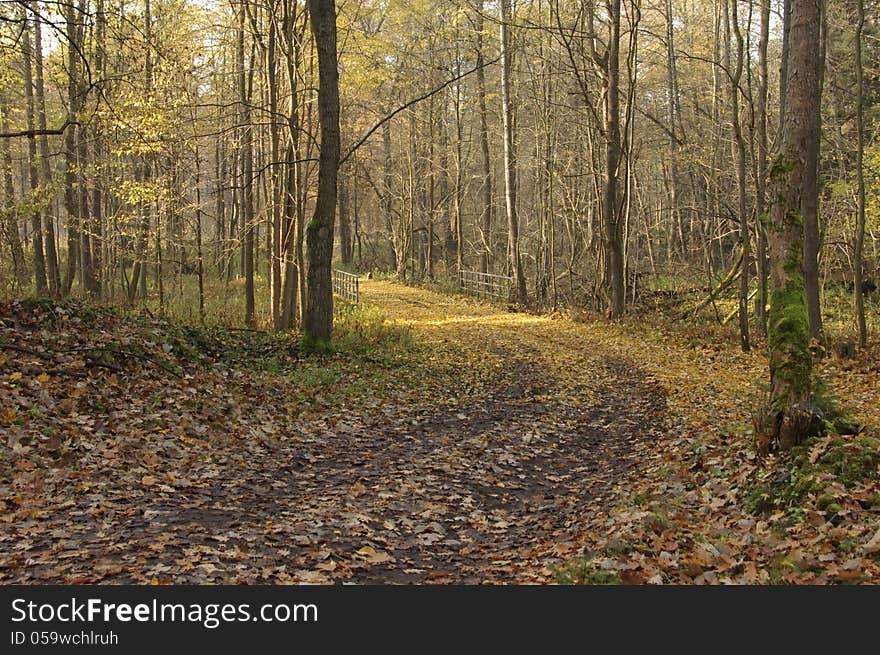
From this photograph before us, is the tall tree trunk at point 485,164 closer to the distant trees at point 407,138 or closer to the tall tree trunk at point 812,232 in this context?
the distant trees at point 407,138

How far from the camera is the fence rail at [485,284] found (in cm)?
2762

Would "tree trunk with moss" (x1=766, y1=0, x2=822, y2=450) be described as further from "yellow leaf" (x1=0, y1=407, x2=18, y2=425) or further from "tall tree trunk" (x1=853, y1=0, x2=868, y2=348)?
"yellow leaf" (x1=0, y1=407, x2=18, y2=425)

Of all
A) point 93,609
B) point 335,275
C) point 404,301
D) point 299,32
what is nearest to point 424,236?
point 335,275

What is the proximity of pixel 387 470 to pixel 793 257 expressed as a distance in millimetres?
5170

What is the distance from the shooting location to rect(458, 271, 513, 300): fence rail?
1088 inches

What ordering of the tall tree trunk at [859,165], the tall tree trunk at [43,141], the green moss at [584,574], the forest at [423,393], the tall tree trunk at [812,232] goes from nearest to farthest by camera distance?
the green moss at [584,574] → the forest at [423,393] → the tall tree trunk at [812,232] → the tall tree trunk at [859,165] → the tall tree trunk at [43,141]

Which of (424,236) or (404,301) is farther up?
(424,236)

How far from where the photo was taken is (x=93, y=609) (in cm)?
420

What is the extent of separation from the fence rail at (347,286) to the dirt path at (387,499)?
14057mm

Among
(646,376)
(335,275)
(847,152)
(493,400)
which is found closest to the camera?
(493,400)

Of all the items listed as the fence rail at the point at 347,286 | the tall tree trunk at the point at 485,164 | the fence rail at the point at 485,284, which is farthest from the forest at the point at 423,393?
the tall tree trunk at the point at 485,164

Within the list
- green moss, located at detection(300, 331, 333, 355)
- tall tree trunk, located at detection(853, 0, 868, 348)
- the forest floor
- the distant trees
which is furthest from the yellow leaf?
tall tree trunk, located at detection(853, 0, 868, 348)

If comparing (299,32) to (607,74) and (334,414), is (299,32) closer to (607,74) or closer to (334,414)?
(607,74)

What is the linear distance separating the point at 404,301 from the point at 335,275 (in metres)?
6.71
